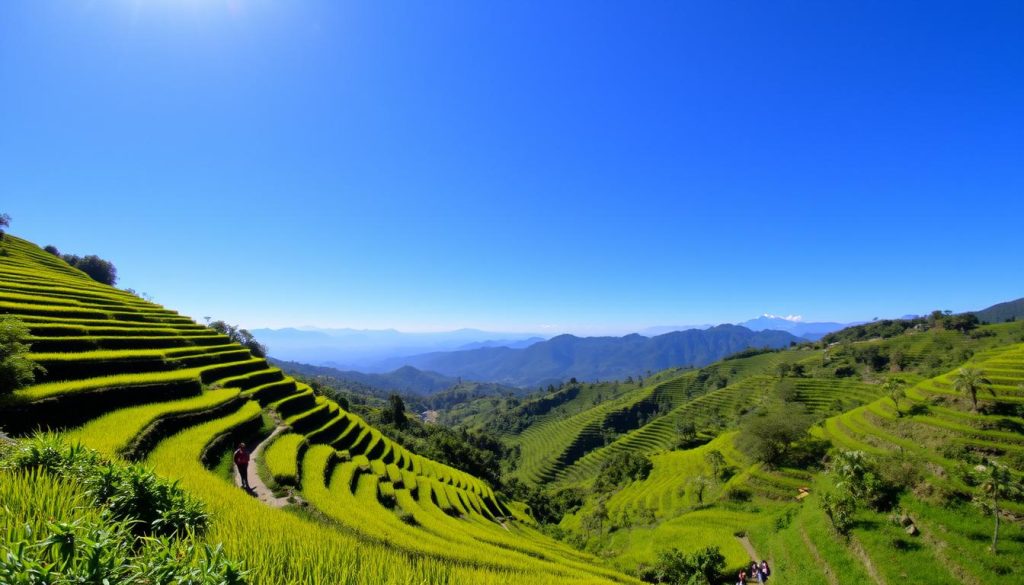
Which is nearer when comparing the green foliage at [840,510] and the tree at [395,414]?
the green foliage at [840,510]

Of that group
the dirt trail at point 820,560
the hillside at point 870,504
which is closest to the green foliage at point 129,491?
the hillside at point 870,504

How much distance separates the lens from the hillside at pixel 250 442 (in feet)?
16.9

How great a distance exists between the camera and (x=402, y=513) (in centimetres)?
2186

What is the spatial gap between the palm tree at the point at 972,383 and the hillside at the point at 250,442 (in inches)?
1264

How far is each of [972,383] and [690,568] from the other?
26638 mm

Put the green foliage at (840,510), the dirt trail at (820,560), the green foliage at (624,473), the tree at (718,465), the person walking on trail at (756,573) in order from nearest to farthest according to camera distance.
A: the dirt trail at (820,560)
the green foliage at (840,510)
the person walking on trail at (756,573)
the tree at (718,465)
the green foliage at (624,473)

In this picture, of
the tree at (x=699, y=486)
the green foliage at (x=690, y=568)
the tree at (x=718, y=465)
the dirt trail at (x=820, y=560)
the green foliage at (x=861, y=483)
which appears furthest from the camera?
the tree at (x=718, y=465)

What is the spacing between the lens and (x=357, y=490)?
900 inches

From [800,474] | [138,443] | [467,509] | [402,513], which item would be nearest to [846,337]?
[800,474]

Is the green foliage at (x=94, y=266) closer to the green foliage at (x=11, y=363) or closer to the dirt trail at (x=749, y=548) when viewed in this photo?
the green foliage at (x=11, y=363)

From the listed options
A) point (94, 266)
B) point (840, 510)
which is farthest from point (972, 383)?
point (94, 266)

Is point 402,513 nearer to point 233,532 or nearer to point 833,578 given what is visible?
point 233,532

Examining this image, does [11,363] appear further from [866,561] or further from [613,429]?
[613,429]

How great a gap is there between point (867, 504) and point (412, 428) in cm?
9039
